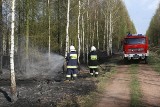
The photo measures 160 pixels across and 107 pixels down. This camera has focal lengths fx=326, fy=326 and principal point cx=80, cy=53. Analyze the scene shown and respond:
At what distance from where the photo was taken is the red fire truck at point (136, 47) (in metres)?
27.7

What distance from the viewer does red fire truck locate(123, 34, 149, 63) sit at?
91.0 feet

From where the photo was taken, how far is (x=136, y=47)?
→ 91.1ft

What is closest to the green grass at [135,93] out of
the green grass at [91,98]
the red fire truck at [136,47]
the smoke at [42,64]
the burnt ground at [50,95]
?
the green grass at [91,98]

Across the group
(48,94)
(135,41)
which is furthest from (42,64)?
(48,94)

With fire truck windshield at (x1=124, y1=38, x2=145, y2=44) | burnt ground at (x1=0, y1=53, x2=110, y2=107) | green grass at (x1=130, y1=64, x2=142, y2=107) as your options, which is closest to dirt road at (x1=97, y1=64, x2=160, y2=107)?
green grass at (x1=130, y1=64, x2=142, y2=107)

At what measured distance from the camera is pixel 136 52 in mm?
27781

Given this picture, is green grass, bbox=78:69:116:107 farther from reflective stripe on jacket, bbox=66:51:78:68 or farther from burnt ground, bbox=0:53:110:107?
reflective stripe on jacket, bbox=66:51:78:68

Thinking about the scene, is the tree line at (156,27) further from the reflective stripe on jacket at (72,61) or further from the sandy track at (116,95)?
the sandy track at (116,95)

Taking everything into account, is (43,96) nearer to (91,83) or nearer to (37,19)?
(91,83)

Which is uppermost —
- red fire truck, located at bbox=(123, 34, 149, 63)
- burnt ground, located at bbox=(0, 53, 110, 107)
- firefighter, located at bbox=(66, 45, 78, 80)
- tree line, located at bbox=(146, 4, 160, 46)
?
tree line, located at bbox=(146, 4, 160, 46)

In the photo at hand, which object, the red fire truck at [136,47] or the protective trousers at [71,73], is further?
the red fire truck at [136,47]

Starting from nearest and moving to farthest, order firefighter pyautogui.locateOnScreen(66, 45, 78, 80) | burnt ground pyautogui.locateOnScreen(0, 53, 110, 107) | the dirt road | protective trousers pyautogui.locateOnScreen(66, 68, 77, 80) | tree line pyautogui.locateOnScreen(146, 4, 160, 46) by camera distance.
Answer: the dirt road, burnt ground pyautogui.locateOnScreen(0, 53, 110, 107), firefighter pyautogui.locateOnScreen(66, 45, 78, 80), protective trousers pyautogui.locateOnScreen(66, 68, 77, 80), tree line pyautogui.locateOnScreen(146, 4, 160, 46)

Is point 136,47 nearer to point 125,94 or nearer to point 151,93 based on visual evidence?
point 151,93

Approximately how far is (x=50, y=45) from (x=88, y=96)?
19.8 m
